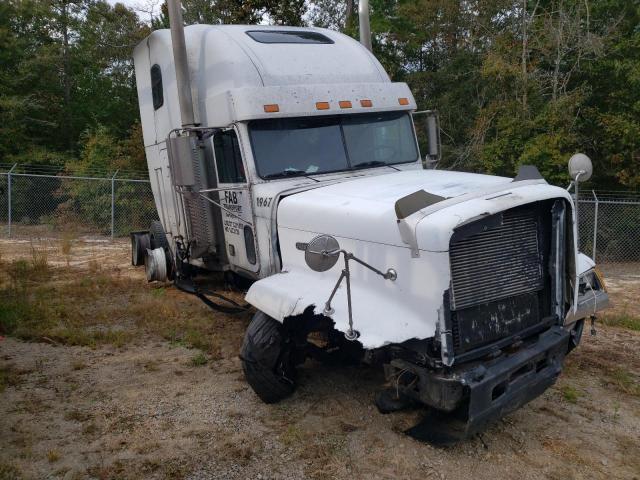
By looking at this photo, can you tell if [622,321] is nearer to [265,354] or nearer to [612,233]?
[265,354]

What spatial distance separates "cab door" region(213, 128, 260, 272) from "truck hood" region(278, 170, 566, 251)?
656 millimetres

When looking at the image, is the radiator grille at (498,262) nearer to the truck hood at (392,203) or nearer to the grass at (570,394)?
the truck hood at (392,203)

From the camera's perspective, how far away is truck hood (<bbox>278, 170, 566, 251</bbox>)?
3.85 meters

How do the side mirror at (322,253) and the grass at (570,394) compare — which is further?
the grass at (570,394)

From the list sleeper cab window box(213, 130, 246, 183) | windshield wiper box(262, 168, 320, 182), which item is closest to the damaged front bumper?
windshield wiper box(262, 168, 320, 182)

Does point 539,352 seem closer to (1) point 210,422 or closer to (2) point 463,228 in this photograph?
(2) point 463,228

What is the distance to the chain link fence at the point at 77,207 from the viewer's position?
53.6ft

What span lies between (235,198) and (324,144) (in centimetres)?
110

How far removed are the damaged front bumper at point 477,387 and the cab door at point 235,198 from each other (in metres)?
2.46

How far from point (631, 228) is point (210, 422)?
476 inches

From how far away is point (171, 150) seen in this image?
5602 mm

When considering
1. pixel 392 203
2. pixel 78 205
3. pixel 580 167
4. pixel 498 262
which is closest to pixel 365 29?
pixel 580 167

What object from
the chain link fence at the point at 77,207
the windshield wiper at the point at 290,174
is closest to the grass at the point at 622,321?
the windshield wiper at the point at 290,174

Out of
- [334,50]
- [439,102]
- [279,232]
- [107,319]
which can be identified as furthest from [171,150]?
[439,102]
